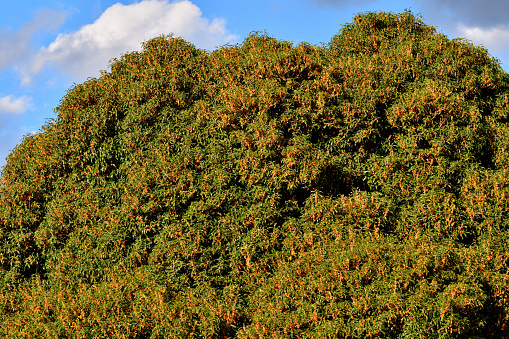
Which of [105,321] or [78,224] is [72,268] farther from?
[105,321]

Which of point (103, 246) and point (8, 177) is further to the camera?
point (8, 177)

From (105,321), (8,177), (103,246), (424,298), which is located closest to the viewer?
(424,298)

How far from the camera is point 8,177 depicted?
1586cm

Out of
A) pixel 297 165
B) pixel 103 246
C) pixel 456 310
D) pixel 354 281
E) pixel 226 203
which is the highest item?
pixel 297 165

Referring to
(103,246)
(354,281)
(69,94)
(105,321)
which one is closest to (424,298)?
(354,281)

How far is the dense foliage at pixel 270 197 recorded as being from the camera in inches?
415

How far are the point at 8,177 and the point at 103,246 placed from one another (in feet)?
16.9

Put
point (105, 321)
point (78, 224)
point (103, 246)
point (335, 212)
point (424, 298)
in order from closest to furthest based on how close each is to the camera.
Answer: point (424, 298), point (105, 321), point (335, 212), point (103, 246), point (78, 224)

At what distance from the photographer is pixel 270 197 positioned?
12.7 m

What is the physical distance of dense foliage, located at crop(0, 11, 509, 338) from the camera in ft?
34.6

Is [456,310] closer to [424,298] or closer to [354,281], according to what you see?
[424,298]

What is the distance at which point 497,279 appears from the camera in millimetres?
11055

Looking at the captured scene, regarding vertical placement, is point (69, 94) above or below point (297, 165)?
above

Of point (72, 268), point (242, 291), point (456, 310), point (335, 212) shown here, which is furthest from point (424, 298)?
point (72, 268)
